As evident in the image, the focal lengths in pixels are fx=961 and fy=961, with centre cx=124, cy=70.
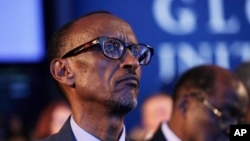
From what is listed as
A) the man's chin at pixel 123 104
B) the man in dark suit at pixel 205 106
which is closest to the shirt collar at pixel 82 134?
the man's chin at pixel 123 104

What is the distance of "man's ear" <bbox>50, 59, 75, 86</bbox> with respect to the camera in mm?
3527

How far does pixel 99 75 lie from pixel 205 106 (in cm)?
109

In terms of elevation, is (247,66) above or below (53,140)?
below

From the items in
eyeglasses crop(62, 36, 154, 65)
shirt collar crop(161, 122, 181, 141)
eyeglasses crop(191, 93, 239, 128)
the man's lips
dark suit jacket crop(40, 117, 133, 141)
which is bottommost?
shirt collar crop(161, 122, 181, 141)

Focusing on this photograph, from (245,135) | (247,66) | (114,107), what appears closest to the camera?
(114,107)

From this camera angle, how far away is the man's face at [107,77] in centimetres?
340

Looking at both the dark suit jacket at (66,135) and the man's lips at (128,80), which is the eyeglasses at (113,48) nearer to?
the man's lips at (128,80)

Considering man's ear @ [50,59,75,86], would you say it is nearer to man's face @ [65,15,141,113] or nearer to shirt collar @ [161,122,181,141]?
man's face @ [65,15,141,113]

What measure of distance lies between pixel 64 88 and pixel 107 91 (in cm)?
24

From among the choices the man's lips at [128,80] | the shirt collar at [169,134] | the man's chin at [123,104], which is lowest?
the shirt collar at [169,134]

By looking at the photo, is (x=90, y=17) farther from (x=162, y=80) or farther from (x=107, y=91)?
(x=162, y=80)

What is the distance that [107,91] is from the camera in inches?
134

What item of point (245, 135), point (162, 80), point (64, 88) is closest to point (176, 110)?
point (245, 135)

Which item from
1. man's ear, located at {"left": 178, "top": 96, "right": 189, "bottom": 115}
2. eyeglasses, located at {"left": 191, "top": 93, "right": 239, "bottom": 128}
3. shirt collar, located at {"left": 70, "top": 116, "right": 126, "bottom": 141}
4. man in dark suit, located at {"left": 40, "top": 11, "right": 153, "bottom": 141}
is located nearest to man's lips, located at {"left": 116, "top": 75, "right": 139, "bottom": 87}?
man in dark suit, located at {"left": 40, "top": 11, "right": 153, "bottom": 141}
